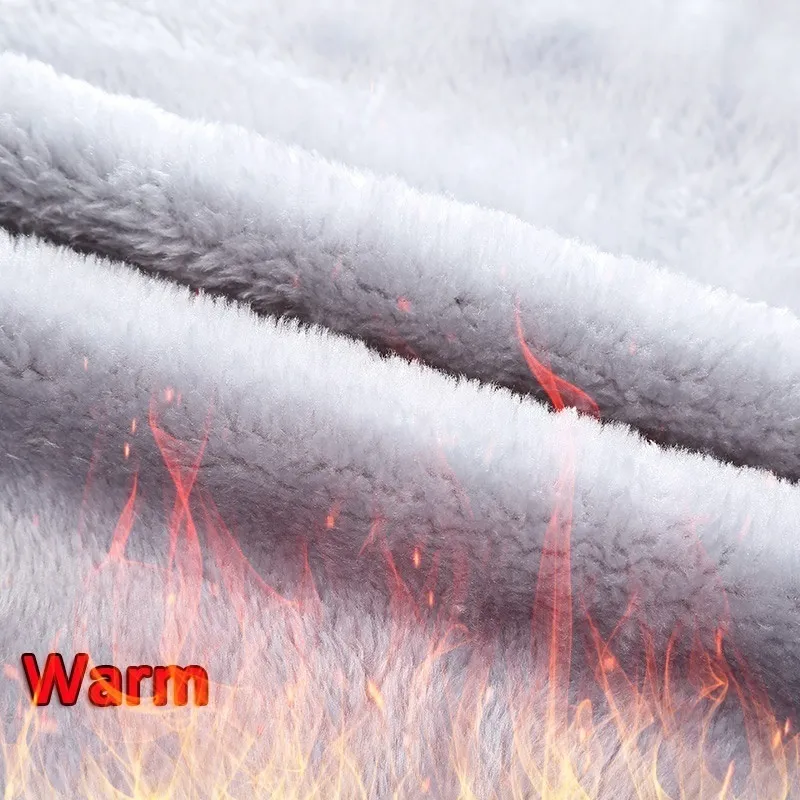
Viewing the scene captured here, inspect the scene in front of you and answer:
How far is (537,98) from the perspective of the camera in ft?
1.72

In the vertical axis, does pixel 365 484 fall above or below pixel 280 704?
above

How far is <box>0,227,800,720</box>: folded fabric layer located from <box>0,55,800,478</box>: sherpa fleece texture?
0.04 metres

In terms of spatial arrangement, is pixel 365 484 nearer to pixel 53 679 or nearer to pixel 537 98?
pixel 53 679

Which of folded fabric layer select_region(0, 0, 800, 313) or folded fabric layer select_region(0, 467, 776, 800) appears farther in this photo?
folded fabric layer select_region(0, 0, 800, 313)

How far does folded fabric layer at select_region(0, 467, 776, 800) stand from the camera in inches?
12.3

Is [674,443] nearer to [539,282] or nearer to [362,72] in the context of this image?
[539,282]

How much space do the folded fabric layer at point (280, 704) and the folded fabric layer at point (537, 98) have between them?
284mm

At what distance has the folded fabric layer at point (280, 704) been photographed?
1.02ft

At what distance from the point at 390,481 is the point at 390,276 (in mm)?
109

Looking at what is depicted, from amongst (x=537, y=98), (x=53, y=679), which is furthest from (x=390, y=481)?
(x=537, y=98)

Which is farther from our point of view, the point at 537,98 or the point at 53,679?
the point at 537,98

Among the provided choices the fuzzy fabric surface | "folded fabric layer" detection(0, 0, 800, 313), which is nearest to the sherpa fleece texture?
the fuzzy fabric surface

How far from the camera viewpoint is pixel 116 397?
33cm
